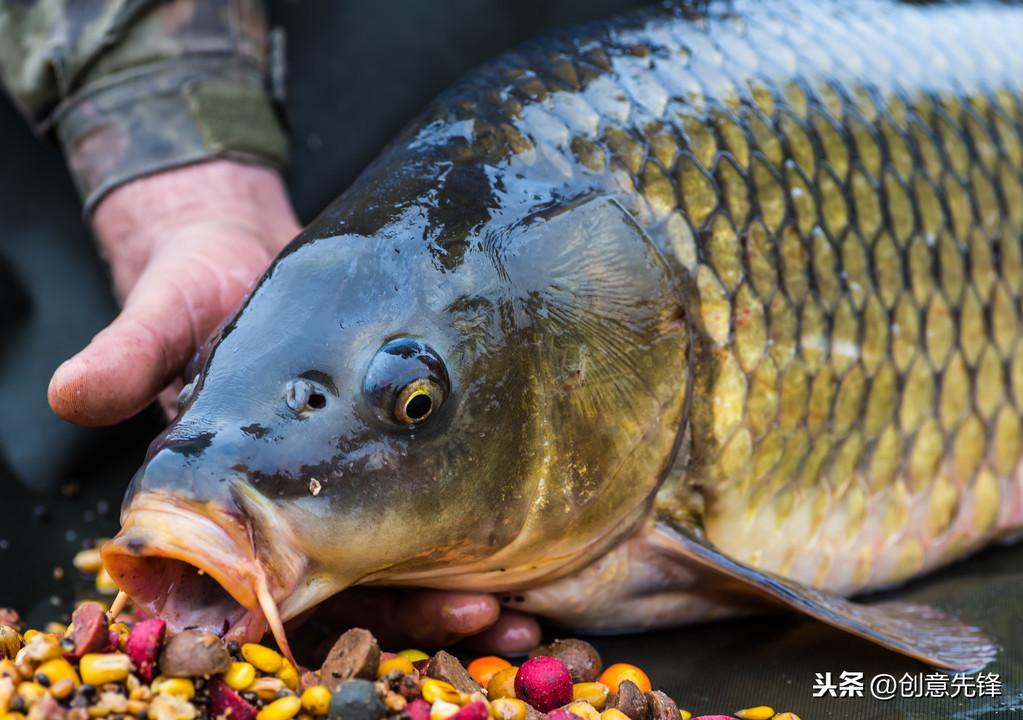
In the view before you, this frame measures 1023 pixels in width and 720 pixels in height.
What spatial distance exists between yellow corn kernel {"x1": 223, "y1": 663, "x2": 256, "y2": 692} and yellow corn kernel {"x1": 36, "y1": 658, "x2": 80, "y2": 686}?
153 mm

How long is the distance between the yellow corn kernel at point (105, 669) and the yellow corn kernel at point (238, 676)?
0.34 feet

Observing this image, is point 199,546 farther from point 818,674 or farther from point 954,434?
point 954,434

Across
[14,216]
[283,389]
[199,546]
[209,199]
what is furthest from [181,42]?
[199,546]

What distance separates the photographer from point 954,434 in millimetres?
2082

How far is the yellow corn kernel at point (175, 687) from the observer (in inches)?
48.8

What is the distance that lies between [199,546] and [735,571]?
2.52ft

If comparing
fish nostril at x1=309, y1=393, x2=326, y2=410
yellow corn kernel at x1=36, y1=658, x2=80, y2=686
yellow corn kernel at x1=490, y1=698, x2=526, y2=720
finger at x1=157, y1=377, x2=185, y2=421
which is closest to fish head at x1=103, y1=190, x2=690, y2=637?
fish nostril at x1=309, y1=393, x2=326, y2=410

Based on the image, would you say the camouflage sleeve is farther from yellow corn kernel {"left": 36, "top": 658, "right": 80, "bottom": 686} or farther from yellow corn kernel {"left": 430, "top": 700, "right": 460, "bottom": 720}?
yellow corn kernel {"left": 430, "top": 700, "right": 460, "bottom": 720}

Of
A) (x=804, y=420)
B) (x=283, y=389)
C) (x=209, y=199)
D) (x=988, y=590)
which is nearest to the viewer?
(x=283, y=389)

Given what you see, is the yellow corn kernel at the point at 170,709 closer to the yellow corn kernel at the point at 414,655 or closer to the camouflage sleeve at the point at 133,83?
Answer: the yellow corn kernel at the point at 414,655

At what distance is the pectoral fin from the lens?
1.65 meters

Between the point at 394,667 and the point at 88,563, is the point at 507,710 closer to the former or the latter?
the point at 394,667

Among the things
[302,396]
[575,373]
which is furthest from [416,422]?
[575,373]

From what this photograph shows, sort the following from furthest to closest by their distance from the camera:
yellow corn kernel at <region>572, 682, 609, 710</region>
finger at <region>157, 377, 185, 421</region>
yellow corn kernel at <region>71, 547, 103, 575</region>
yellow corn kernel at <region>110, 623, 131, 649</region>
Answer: yellow corn kernel at <region>71, 547, 103, 575</region>, finger at <region>157, 377, 185, 421</region>, yellow corn kernel at <region>572, 682, 609, 710</region>, yellow corn kernel at <region>110, 623, 131, 649</region>
